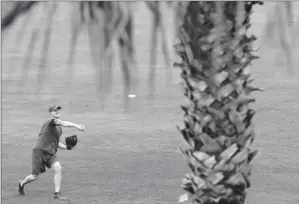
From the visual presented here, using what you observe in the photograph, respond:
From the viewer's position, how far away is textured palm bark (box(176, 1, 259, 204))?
4203 mm

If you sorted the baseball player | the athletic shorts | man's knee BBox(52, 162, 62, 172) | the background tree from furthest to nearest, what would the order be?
1. the athletic shorts
2. the baseball player
3. man's knee BBox(52, 162, 62, 172)
4. the background tree

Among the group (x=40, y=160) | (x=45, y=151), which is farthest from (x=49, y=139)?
(x=40, y=160)

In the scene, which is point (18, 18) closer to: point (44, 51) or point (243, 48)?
point (44, 51)

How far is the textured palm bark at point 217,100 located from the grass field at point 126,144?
83.2 inches

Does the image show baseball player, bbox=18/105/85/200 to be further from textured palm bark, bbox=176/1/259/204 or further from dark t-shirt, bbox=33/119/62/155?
textured palm bark, bbox=176/1/259/204

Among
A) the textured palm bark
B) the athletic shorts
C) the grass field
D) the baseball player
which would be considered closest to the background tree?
the textured palm bark

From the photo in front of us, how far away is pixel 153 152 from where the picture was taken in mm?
12906

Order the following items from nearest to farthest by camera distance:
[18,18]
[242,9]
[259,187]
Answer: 1. [18,18]
2. [242,9]
3. [259,187]

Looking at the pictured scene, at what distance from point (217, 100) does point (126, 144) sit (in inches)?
364

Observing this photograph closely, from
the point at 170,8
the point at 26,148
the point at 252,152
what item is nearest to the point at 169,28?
the point at 170,8

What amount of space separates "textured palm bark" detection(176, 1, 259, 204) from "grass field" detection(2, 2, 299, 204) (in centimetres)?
211

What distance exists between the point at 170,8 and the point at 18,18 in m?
0.75

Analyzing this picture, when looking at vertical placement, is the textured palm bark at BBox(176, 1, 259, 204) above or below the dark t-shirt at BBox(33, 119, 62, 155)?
above

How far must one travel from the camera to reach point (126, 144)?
44.7 feet
